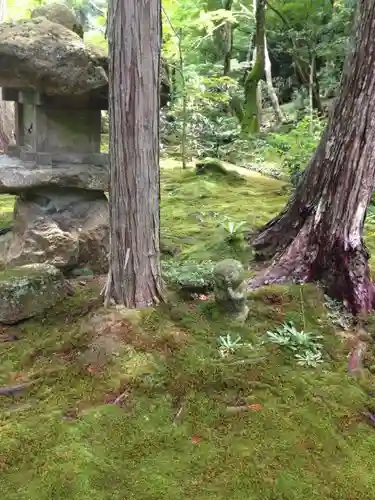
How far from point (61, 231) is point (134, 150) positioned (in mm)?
1881

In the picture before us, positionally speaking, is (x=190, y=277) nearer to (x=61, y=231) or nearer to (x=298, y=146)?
(x=61, y=231)

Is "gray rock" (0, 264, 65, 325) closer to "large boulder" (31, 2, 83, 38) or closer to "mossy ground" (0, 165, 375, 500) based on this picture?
"mossy ground" (0, 165, 375, 500)

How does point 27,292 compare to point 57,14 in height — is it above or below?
below

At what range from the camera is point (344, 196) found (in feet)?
14.3

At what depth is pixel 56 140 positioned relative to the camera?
209 inches

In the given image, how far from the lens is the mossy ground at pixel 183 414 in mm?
2645

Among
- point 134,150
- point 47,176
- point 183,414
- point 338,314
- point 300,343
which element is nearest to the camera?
point 183,414

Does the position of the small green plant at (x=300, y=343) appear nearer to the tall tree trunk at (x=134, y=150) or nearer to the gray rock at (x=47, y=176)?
the tall tree trunk at (x=134, y=150)

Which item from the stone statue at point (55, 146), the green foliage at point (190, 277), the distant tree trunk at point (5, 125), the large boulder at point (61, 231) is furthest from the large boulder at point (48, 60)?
the distant tree trunk at point (5, 125)

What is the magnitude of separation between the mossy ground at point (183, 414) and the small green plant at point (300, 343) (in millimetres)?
74

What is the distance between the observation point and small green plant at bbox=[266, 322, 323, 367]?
3.72 metres

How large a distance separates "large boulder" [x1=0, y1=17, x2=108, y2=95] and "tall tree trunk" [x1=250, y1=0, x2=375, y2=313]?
2.16 meters

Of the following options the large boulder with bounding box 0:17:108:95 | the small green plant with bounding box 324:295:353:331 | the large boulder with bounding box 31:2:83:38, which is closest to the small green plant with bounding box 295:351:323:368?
the small green plant with bounding box 324:295:353:331

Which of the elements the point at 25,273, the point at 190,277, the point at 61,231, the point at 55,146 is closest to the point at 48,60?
the point at 55,146
